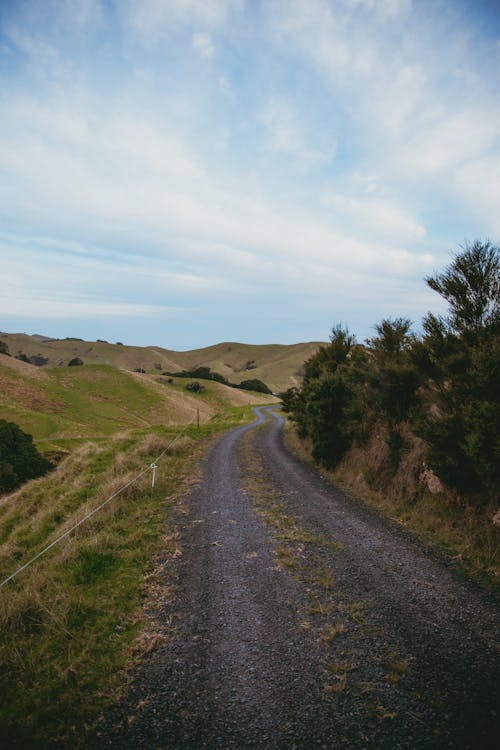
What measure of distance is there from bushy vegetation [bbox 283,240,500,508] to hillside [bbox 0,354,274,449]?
1090 inches

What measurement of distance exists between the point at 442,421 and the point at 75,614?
8530 millimetres

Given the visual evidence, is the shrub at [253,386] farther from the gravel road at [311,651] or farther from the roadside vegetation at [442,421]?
the gravel road at [311,651]

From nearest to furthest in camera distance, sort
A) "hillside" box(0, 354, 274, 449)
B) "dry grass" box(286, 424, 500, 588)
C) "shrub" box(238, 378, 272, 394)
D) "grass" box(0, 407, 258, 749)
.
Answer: "grass" box(0, 407, 258, 749), "dry grass" box(286, 424, 500, 588), "hillside" box(0, 354, 274, 449), "shrub" box(238, 378, 272, 394)

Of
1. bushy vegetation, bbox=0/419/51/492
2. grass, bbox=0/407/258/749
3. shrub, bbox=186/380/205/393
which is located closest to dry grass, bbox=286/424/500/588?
grass, bbox=0/407/258/749

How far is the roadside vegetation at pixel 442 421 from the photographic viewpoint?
25.1 feet

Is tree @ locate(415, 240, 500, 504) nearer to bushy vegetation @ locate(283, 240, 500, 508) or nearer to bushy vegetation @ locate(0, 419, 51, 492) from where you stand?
bushy vegetation @ locate(283, 240, 500, 508)

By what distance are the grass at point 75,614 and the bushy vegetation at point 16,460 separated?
439 inches

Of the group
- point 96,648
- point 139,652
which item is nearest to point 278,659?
point 139,652

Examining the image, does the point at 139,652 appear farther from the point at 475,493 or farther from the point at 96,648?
the point at 475,493

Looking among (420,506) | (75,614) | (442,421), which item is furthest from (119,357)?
(75,614)

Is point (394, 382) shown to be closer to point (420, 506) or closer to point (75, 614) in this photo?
point (420, 506)

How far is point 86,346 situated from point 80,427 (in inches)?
5416

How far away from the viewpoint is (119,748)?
10.8 feet

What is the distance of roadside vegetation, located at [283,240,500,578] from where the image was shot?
25.1ft
